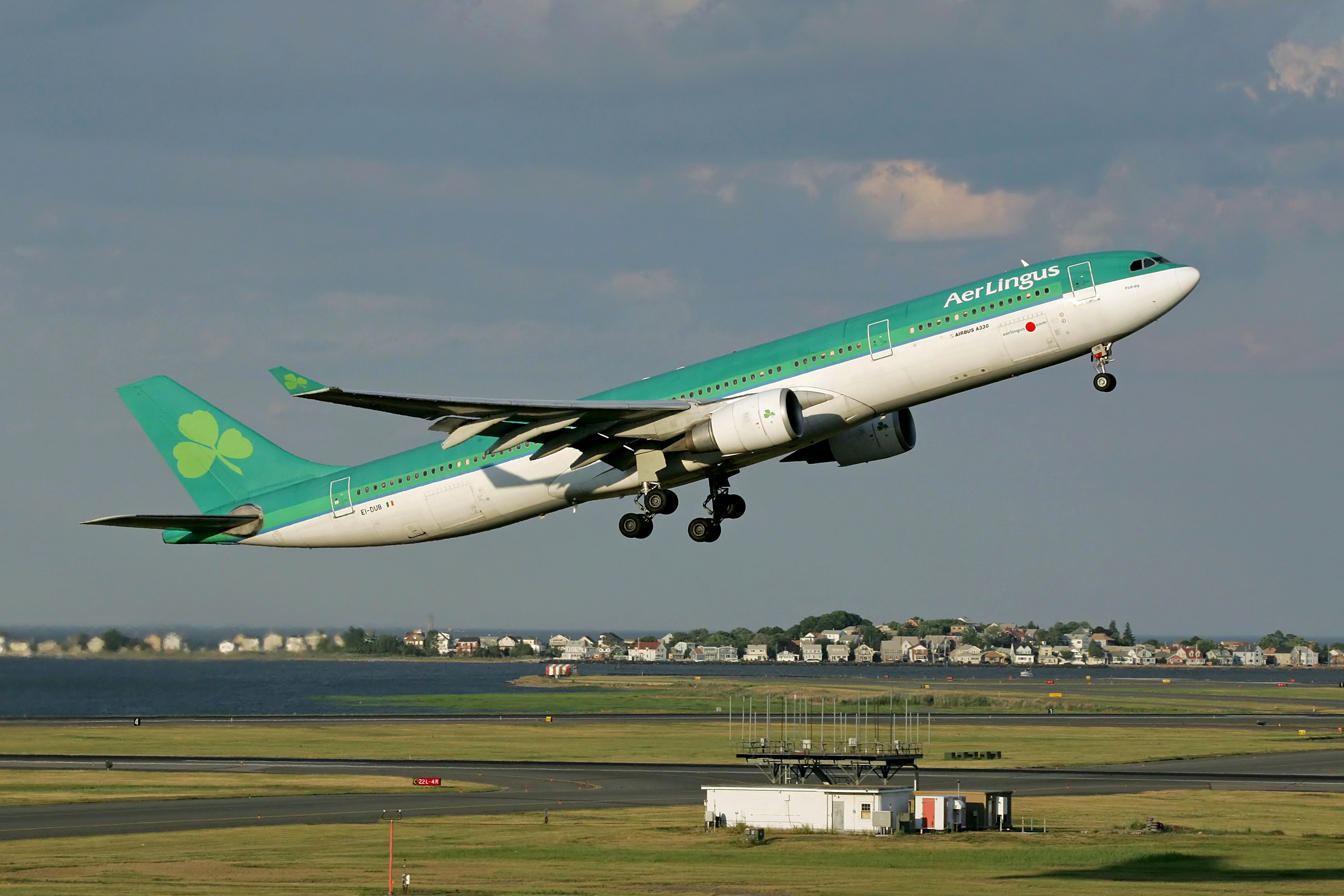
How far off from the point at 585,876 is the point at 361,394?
20.3m

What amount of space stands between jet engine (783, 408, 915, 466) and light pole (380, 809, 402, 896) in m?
19.8

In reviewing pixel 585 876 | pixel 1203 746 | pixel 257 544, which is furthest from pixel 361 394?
pixel 1203 746

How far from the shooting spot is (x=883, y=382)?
47.9m

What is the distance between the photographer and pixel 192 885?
2060 inches

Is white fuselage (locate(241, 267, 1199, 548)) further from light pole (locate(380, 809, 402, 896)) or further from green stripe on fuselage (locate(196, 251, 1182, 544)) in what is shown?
light pole (locate(380, 809, 402, 896))

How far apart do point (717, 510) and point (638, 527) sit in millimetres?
3222

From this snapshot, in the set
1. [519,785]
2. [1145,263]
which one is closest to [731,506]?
[1145,263]

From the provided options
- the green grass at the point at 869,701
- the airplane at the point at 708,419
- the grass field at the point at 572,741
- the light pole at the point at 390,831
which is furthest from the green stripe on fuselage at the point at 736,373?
the green grass at the point at 869,701

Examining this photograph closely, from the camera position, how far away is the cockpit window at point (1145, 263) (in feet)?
153

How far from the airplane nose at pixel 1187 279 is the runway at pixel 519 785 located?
38594mm

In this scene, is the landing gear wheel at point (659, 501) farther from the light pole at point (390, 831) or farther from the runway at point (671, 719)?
the runway at point (671, 719)

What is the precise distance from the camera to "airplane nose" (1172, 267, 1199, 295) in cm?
4612

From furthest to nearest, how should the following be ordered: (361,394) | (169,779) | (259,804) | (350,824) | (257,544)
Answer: (169,779) < (259,804) < (350,824) < (257,544) < (361,394)

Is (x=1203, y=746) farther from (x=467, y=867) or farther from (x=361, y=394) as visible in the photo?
(x=361, y=394)
